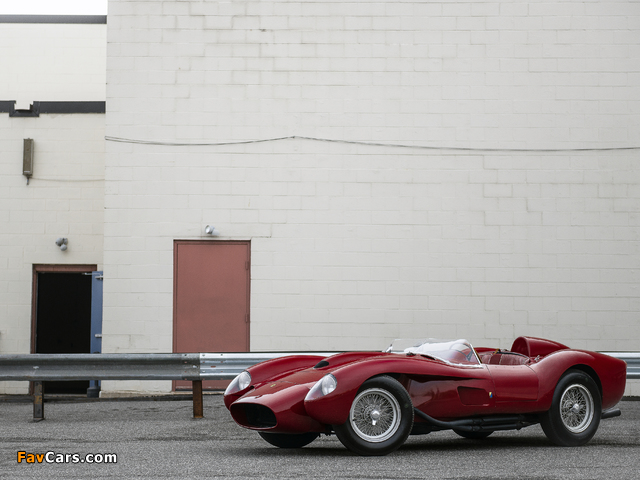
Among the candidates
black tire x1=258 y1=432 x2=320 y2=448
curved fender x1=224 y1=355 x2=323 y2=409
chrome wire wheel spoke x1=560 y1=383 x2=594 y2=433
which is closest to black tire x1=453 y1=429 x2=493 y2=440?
chrome wire wheel spoke x1=560 y1=383 x2=594 y2=433

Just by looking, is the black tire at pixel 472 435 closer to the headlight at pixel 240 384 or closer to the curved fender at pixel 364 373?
the curved fender at pixel 364 373

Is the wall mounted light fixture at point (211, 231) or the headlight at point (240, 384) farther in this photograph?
the wall mounted light fixture at point (211, 231)

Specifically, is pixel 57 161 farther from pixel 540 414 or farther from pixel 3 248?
pixel 540 414

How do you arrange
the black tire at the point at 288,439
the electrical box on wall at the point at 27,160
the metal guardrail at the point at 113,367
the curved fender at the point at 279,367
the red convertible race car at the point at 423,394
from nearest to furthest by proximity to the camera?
the red convertible race car at the point at 423,394 → the black tire at the point at 288,439 → the curved fender at the point at 279,367 → the metal guardrail at the point at 113,367 → the electrical box on wall at the point at 27,160

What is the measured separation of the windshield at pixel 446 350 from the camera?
6.34 m

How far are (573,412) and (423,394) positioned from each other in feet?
4.83

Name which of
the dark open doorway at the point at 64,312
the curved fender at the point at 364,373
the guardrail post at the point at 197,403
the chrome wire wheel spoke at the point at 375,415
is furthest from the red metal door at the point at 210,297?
the chrome wire wheel spoke at the point at 375,415

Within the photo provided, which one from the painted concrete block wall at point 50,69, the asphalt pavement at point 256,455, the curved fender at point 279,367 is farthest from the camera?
the painted concrete block wall at point 50,69

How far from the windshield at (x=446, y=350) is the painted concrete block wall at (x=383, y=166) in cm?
532

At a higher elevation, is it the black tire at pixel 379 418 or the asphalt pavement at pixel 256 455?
the black tire at pixel 379 418

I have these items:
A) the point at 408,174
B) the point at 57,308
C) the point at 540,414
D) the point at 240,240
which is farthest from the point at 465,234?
the point at 57,308

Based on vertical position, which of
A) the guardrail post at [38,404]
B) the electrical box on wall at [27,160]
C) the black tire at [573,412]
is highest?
the electrical box on wall at [27,160]

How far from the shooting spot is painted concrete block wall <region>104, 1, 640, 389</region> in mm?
12211

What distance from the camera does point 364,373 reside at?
220 inches
